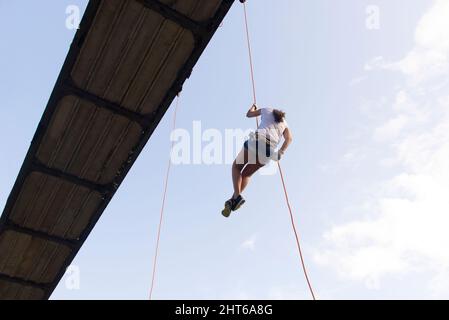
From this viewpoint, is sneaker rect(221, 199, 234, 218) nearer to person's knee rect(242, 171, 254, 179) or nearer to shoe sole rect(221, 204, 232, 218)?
shoe sole rect(221, 204, 232, 218)

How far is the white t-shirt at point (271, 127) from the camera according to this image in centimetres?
641

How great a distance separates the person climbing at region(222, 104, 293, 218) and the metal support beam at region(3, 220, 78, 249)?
4.11 meters

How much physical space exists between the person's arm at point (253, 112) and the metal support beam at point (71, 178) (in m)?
2.98

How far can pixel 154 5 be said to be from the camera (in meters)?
5.78

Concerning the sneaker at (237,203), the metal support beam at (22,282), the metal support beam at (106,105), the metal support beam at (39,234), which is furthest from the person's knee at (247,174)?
the metal support beam at (22,282)

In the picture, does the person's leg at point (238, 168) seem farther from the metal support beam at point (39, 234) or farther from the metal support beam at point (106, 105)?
the metal support beam at point (39, 234)

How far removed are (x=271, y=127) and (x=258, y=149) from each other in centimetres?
47

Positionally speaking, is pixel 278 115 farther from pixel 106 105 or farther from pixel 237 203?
pixel 106 105

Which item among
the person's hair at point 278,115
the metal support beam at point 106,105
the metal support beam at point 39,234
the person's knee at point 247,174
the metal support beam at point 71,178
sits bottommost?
the person's knee at point 247,174
